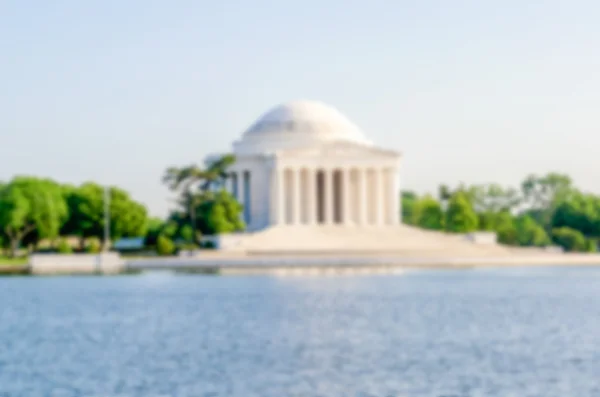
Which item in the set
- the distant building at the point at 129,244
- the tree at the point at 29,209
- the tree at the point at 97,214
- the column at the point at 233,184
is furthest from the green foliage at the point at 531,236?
the tree at the point at 29,209

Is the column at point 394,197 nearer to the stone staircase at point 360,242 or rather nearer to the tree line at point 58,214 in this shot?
the stone staircase at point 360,242

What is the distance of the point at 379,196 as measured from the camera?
12319 cm

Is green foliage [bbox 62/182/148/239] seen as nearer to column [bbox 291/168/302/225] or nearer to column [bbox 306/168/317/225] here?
column [bbox 291/168/302/225]

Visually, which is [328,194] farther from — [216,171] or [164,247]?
[164,247]

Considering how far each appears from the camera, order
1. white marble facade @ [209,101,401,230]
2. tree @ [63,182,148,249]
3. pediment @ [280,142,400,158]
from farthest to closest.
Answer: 1. white marble facade @ [209,101,401,230]
2. pediment @ [280,142,400,158]
3. tree @ [63,182,148,249]

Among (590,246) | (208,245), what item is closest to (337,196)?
(208,245)

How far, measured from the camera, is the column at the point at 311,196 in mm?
122281

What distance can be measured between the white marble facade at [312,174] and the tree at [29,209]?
2420cm

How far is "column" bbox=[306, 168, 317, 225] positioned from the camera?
12228 cm

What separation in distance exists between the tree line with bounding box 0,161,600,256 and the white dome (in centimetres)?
545

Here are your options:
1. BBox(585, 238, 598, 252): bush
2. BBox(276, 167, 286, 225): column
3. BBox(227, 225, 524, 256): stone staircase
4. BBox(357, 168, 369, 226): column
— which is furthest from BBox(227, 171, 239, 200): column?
BBox(585, 238, 598, 252): bush

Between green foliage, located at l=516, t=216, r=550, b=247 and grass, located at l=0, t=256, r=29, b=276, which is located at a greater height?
green foliage, located at l=516, t=216, r=550, b=247

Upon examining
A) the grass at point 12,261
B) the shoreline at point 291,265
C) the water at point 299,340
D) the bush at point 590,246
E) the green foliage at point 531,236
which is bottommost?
the water at point 299,340

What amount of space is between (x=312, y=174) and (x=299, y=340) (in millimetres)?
80559
